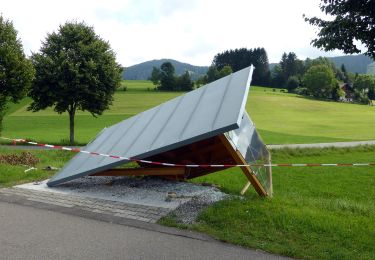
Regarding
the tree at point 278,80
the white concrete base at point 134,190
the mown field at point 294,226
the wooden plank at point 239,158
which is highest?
the tree at point 278,80

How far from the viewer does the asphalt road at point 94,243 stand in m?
5.28

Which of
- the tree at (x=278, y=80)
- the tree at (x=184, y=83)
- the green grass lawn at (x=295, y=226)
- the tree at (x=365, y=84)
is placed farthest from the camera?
the tree at (x=278, y=80)

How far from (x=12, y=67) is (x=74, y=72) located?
609 cm

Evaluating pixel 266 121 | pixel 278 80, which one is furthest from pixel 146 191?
pixel 278 80

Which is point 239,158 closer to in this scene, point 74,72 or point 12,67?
point 12,67

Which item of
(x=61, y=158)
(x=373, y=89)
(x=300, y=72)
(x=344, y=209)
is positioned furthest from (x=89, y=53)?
(x=300, y=72)

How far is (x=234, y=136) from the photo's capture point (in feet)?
27.0

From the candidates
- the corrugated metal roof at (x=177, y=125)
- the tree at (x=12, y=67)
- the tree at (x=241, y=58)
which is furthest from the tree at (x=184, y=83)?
the corrugated metal roof at (x=177, y=125)

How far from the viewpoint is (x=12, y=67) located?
86.9 feet

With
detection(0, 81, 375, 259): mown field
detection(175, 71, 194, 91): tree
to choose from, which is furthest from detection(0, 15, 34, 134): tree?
detection(175, 71, 194, 91): tree

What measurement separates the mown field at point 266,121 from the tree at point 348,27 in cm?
2967

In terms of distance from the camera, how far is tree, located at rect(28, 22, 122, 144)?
1270 inches

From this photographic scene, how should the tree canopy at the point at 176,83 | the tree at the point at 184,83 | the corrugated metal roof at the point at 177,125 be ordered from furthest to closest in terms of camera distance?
the tree canopy at the point at 176,83 < the tree at the point at 184,83 < the corrugated metal roof at the point at 177,125

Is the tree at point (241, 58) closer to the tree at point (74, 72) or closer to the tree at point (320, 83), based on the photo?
the tree at point (320, 83)
